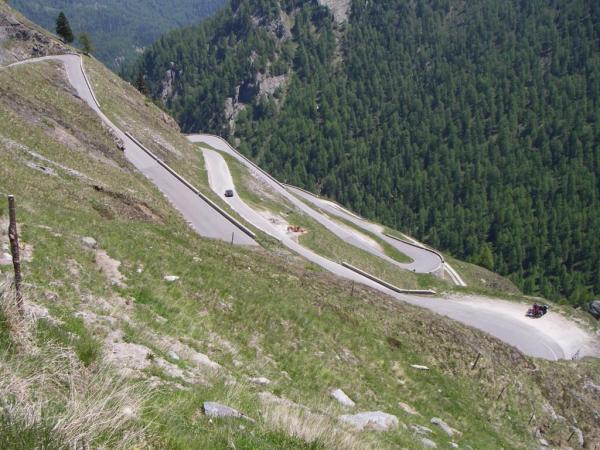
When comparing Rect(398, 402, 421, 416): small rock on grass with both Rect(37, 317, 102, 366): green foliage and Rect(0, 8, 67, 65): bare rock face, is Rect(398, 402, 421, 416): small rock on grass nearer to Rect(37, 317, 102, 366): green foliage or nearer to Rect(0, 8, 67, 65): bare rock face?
Rect(37, 317, 102, 366): green foliage

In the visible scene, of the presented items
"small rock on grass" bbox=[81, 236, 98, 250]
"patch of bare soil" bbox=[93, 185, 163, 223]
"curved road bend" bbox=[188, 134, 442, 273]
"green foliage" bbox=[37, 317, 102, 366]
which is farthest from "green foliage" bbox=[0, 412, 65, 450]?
"curved road bend" bbox=[188, 134, 442, 273]

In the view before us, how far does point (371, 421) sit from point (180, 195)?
33438 millimetres

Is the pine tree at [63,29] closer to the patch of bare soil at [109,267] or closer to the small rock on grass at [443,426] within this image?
the patch of bare soil at [109,267]

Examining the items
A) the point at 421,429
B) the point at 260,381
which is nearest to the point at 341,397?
the point at 421,429

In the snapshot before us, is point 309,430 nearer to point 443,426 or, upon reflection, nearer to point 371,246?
point 443,426

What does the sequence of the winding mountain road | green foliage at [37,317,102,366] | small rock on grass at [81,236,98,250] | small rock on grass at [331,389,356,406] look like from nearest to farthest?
1. green foliage at [37,317,102,366]
2. small rock on grass at [331,389,356,406]
3. small rock on grass at [81,236,98,250]
4. the winding mountain road

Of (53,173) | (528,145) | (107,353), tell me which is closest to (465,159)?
(528,145)

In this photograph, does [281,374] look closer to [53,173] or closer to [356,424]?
[356,424]

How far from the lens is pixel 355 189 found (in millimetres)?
174125

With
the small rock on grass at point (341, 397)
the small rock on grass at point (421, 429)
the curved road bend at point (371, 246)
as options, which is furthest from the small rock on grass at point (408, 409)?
the curved road bend at point (371, 246)

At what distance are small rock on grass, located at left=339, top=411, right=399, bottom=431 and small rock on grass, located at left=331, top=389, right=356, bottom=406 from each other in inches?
40.0

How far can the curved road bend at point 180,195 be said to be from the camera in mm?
37500

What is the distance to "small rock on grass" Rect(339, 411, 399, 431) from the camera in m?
10.0

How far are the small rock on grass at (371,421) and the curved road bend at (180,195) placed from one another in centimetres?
2417
